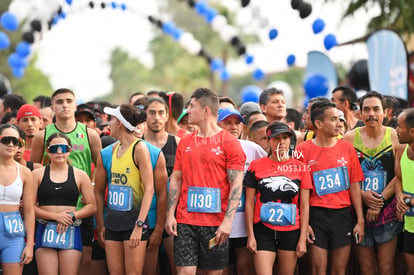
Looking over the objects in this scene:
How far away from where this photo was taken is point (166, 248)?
648cm

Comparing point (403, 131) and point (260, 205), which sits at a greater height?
point (403, 131)

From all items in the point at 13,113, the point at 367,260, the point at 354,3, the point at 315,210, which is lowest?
the point at 367,260

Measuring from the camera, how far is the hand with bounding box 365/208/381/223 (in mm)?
6234

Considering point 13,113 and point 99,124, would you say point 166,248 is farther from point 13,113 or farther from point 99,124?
point 13,113

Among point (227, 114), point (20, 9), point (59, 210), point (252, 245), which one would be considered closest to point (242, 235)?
point (252, 245)

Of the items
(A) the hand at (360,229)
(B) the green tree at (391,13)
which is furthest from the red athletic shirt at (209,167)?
(B) the green tree at (391,13)

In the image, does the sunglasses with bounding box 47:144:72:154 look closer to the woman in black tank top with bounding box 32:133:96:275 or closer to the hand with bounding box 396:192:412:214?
the woman in black tank top with bounding box 32:133:96:275

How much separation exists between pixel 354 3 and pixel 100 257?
15089 mm

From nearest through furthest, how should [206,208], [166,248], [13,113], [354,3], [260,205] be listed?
[206,208], [260,205], [166,248], [13,113], [354,3]

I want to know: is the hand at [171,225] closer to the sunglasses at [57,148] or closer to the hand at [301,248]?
the hand at [301,248]

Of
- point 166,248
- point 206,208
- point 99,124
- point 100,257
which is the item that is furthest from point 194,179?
point 99,124

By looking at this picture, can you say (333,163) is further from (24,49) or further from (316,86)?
(24,49)

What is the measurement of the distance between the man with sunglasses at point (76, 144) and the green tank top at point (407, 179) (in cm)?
324

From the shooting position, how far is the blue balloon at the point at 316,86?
13094 mm
